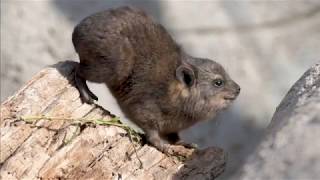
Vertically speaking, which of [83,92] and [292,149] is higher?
[292,149]

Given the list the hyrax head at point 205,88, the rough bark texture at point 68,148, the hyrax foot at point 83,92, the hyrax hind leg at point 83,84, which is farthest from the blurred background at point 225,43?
the rough bark texture at point 68,148

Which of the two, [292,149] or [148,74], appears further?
[148,74]

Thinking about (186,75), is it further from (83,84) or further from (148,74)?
(83,84)

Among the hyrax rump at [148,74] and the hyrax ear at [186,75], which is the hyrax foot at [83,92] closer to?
the hyrax rump at [148,74]

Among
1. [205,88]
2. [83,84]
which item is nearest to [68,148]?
[83,84]

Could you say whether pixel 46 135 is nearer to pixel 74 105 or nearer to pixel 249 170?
pixel 74 105

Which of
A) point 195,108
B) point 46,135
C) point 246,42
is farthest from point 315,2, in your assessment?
point 46,135

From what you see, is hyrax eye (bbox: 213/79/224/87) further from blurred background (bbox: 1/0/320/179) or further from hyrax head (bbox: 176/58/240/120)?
blurred background (bbox: 1/0/320/179)
